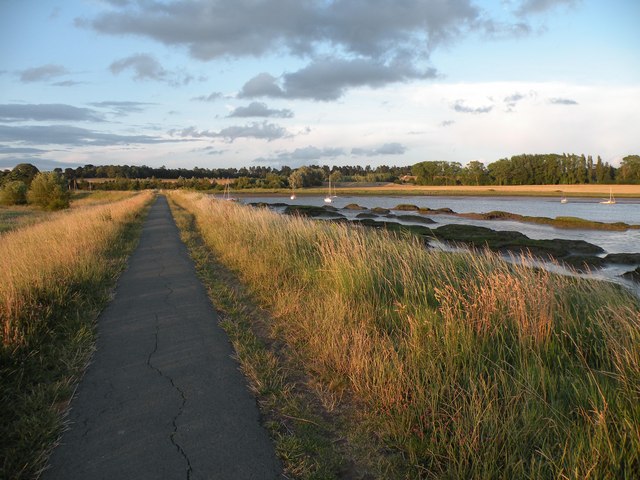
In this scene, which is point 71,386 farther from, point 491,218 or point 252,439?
point 491,218

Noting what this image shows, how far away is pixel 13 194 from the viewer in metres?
62.2

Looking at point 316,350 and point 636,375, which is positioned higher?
point 636,375

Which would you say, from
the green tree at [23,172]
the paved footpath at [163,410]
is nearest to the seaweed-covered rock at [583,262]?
the paved footpath at [163,410]

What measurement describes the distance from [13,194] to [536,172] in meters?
119

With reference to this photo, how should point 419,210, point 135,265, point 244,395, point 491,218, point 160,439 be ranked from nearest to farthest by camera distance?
point 160,439 → point 244,395 → point 135,265 → point 491,218 → point 419,210

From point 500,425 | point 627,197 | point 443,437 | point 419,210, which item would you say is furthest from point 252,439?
point 627,197

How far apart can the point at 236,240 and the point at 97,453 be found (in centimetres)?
1085

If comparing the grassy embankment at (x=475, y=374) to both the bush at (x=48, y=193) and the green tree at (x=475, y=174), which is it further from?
the green tree at (x=475, y=174)

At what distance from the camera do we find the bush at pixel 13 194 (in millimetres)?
62250

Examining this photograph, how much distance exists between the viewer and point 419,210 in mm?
49688

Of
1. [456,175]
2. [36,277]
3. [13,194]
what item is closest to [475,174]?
[456,175]

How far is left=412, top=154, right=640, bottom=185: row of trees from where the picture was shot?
105m

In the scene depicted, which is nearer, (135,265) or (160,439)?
(160,439)

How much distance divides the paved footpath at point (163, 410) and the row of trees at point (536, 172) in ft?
402
